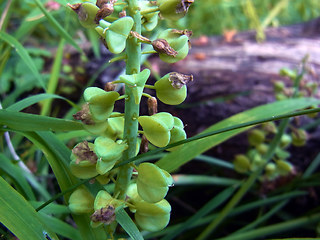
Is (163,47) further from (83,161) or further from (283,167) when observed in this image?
(283,167)

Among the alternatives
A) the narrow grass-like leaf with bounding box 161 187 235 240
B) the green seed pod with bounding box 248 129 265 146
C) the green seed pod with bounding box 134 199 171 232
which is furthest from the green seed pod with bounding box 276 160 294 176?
the green seed pod with bounding box 134 199 171 232

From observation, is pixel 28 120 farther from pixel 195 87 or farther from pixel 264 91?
pixel 264 91

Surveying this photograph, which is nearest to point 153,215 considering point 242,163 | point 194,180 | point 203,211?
point 203,211

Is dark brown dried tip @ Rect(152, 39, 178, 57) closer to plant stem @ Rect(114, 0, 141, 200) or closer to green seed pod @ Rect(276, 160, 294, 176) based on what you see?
plant stem @ Rect(114, 0, 141, 200)

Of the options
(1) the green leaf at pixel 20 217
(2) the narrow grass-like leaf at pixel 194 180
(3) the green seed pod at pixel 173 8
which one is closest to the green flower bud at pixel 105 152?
(1) the green leaf at pixel 20 217

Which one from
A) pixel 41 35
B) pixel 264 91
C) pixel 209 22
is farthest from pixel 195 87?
pixel 209 22

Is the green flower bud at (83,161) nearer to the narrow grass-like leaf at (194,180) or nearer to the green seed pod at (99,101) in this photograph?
the green seed pod at (99,101)
